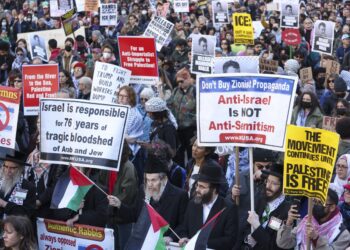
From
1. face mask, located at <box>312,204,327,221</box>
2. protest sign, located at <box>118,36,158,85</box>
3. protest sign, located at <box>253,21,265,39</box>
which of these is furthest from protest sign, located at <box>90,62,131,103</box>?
protest sign, located at <box>253,21,265,39</box>

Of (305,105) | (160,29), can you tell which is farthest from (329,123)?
(160,29)

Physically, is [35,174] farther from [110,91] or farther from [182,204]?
[110,91]

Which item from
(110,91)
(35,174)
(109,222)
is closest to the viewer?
(109,222)

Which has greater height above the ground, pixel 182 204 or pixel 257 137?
pixel 257 137

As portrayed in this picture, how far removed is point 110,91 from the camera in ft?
38.6

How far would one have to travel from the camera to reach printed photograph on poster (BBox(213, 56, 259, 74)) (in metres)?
11.0

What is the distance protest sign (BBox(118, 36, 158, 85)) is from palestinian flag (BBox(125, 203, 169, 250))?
5.38 meters

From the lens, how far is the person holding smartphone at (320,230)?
22.0 feet

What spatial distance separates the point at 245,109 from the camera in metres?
7.55

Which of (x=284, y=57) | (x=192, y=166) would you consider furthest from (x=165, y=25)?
(x=192, y=166)

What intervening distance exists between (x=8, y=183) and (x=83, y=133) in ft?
2.77

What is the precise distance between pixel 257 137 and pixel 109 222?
1608 mm

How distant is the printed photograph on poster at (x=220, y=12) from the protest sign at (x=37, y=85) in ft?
33.1

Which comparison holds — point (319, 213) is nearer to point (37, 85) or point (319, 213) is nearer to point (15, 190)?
point (15, 190)
